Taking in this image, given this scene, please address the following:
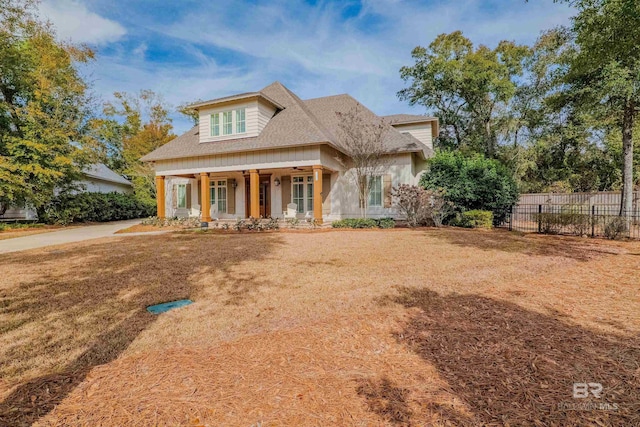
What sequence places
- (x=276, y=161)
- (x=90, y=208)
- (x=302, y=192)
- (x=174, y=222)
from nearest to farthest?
(x=276, y=161) < (x=174, y=222) < (x=302, y=192) < (x=90, y=208)

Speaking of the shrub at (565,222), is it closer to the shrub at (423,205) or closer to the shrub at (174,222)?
the shrub at (423,205)

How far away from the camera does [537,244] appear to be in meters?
8.87

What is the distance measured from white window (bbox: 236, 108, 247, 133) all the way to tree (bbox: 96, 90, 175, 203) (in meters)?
18.3

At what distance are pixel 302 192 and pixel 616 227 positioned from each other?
495 inches

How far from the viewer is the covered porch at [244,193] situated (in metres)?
16.0

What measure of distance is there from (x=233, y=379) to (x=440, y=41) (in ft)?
91.2

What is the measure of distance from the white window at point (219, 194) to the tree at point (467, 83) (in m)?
17.1

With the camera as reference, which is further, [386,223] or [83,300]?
[386,223]

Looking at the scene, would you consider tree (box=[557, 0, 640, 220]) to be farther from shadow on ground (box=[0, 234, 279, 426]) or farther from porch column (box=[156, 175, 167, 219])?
porch column (box=[156, 175, 167, 219])

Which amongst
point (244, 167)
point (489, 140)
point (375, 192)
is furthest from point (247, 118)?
point (489, 140)

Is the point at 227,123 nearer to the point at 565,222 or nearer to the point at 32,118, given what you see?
the point at 32,118

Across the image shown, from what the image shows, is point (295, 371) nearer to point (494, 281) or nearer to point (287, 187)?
point (494, 281)

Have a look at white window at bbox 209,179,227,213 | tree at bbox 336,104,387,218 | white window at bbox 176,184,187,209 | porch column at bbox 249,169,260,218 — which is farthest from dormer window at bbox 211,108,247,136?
tree at bbox 336,104,387,218

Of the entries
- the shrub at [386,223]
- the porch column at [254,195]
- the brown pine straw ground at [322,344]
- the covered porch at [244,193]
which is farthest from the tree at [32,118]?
the shrub at [386,223]
